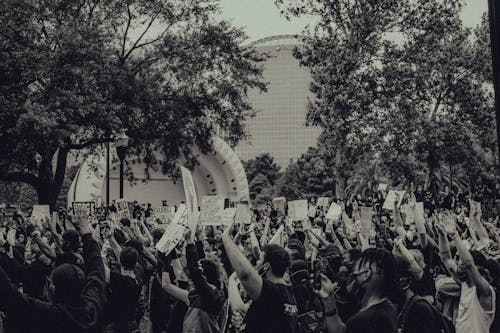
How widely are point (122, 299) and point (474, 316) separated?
2.90 metres

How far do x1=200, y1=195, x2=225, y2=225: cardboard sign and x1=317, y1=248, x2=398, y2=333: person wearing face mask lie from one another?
15.5ft

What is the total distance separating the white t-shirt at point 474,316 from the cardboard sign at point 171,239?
8.57ft

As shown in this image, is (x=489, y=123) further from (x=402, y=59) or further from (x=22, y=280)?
(x=22, y=280)

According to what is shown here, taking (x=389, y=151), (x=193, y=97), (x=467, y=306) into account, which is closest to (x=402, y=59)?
(x=389, y=151)

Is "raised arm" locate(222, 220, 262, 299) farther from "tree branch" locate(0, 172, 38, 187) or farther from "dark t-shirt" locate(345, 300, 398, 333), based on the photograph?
"tree branch" locate(0, 172, 38, 187)

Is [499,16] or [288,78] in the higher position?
[288,78]

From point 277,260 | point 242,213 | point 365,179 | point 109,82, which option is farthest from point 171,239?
point 365,179

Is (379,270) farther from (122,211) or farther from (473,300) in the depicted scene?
(122,211)

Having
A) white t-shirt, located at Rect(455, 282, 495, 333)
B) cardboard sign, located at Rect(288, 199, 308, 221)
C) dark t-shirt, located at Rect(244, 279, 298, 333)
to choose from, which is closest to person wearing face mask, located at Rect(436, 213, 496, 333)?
white t-shirt, located at Rect(455, 282, 495, 333)

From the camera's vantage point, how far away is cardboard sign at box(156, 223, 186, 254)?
6.23m

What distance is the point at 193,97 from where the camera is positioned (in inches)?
1048

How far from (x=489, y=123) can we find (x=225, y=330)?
82.7ft

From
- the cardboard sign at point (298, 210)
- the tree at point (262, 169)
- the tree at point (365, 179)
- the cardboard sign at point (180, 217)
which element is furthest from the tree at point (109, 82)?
the tree at point (262, 169)

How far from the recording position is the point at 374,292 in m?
4.10
